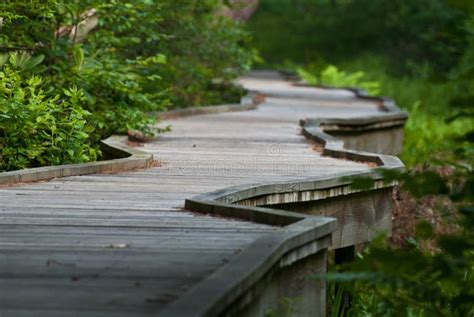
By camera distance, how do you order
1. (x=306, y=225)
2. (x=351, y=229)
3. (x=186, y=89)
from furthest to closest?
1. (x=186, y=89)
2. (x=351, y=229)
3. (x=306, y=225)

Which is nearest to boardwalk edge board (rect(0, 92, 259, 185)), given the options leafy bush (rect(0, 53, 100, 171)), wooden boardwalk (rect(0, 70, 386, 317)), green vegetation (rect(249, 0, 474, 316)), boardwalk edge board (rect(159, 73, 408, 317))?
wooden boardwalk (rect(0, 70, 386, 317))

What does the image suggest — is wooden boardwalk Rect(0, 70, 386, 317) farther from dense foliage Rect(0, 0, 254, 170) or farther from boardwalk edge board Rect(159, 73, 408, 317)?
dense foliage Rect(0, 0, 254, 170)

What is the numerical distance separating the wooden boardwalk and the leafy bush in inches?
24.2

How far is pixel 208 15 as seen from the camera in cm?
1702

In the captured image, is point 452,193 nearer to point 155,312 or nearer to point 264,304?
point 264,304

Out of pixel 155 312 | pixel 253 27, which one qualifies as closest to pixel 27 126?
pixel 155 312

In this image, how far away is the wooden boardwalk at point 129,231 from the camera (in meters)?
4.00

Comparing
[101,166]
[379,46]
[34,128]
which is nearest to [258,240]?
[101,166]

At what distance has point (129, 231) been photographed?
5414 millimetres

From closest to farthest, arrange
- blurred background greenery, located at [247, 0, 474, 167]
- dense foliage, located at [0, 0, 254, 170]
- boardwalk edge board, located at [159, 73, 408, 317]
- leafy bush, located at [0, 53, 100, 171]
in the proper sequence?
boardwalk edge board, located at [159, 73, 408, 317]
leafy bush, located at [0, 53, 100, 171]
dense foliage, located at [0, 0, 254, 170]
blurred background greenery, located at [247, 0, 474, 167]

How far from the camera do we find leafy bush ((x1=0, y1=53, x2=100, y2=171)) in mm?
8234

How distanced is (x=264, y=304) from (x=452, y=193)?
0.85 meters

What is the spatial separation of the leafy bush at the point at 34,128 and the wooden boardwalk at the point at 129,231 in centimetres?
62

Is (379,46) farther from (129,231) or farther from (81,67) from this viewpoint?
(129,231)
